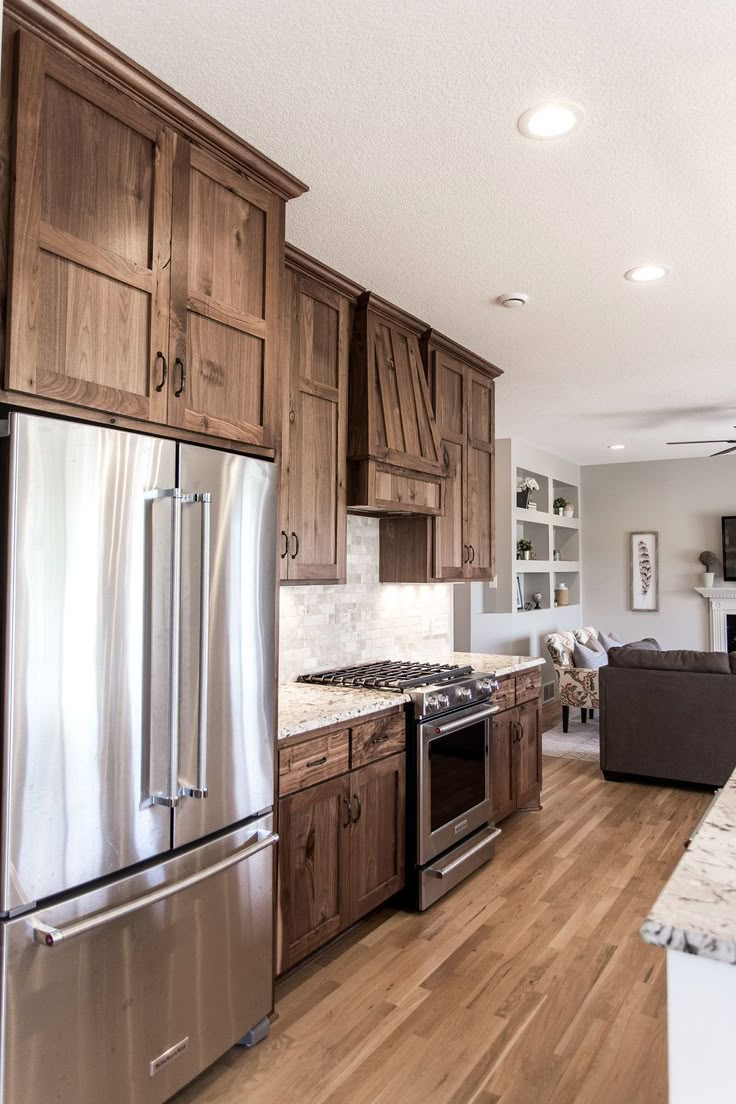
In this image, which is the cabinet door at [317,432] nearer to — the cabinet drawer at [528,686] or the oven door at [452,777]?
the oven door at [452,777]

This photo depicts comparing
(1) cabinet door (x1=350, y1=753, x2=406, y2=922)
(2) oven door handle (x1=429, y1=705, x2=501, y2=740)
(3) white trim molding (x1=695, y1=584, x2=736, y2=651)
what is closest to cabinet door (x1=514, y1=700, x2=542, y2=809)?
(2) oven door handle (x1=429, y1=705, x2=501, y2=740)

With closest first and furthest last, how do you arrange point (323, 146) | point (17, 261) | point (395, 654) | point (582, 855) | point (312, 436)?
point (17, 261), point (323, 146), point (312, 436), point (582, 855), point (395, 654)

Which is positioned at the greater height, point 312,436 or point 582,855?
point 312,436

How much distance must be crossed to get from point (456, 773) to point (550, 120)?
263cm

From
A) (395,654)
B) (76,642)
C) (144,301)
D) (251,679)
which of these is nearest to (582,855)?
(395,654)

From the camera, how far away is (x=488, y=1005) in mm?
2523

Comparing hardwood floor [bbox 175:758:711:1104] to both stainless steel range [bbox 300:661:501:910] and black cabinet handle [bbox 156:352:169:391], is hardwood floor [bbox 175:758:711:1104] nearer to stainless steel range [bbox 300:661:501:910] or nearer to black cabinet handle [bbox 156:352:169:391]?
stainless steel range [bbox 300:661:501:910]

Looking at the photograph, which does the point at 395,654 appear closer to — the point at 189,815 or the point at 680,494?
the point at 189,815

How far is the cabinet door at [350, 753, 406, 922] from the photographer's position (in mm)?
2887

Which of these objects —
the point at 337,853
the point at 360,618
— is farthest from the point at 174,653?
the point at 360,618

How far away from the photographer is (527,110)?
2.10 metres

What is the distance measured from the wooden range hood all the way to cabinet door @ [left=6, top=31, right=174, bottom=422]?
1418 millimetres

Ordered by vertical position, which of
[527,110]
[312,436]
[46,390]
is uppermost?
[527,110]

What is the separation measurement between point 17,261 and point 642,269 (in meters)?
2.53
